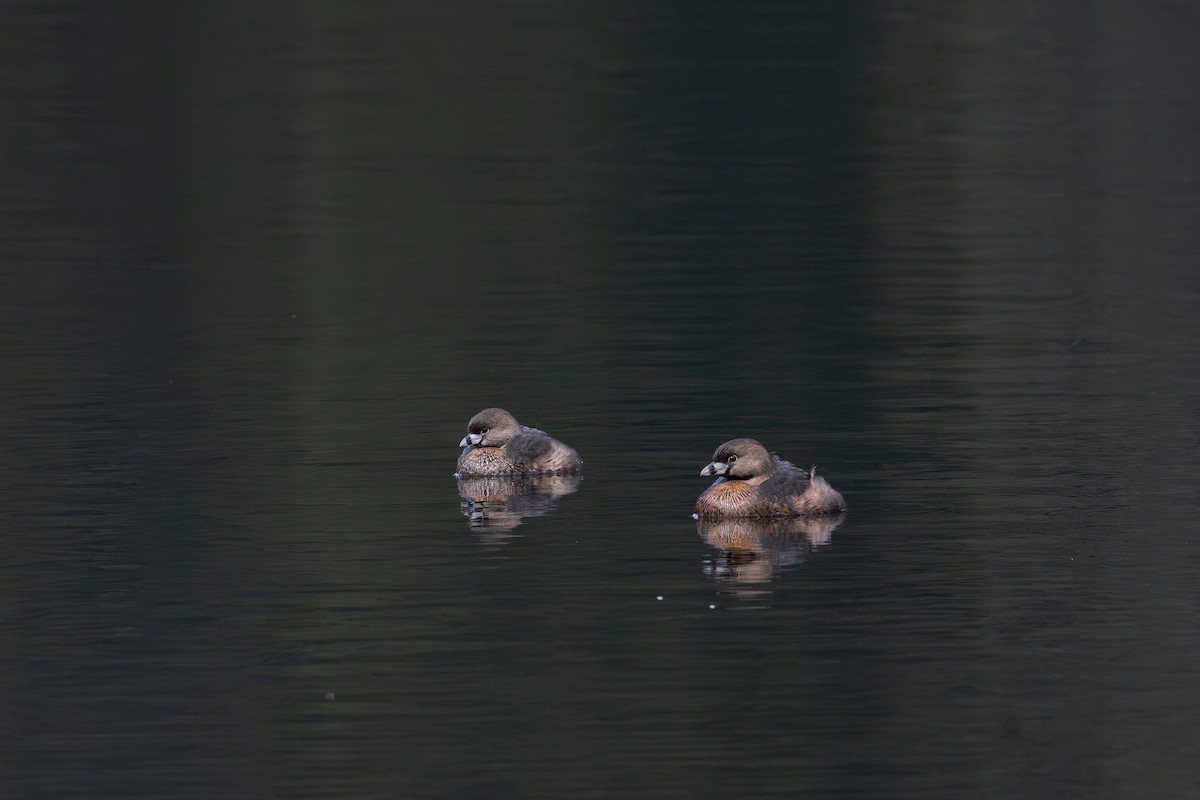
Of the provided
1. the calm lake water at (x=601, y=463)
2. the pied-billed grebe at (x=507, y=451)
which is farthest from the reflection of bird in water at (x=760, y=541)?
the pied-billed grebe at (x=507, y=451)

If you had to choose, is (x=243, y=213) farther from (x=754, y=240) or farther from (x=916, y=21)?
(x=916, y=21)

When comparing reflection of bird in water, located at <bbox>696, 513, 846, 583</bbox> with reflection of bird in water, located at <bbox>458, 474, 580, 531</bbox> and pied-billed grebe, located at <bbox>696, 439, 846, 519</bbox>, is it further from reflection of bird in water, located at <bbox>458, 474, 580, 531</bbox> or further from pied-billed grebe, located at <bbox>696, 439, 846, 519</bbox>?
reflection of bird in water, located at <bbox>458, 474, 580, 531</bbox>

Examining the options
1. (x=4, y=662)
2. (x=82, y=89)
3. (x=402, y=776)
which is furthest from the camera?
(x=82, y=89)

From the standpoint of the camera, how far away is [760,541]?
17.9m

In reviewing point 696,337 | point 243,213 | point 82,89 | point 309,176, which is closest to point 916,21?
point 82,89

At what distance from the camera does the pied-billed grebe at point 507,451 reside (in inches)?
801

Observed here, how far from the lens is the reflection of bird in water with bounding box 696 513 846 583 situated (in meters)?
16.8

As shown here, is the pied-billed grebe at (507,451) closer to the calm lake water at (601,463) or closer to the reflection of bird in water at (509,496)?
the reflection of bird in water at (509,496)

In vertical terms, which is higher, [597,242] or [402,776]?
[402,776]

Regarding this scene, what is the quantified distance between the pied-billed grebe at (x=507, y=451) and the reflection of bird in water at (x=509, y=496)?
7 cm

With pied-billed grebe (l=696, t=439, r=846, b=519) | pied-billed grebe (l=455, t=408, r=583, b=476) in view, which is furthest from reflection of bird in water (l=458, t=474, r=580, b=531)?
pied-billed grebe (l=696, t=439, r=846, b=519)

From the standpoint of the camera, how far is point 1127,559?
16.7 m

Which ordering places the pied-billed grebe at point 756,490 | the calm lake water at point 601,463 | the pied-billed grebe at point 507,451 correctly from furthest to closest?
the pied-billed grebe at point 507,451, the pied-billed grebe at point 756,490, the calm lake water at point 601,463

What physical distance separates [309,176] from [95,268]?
11.9 metres
